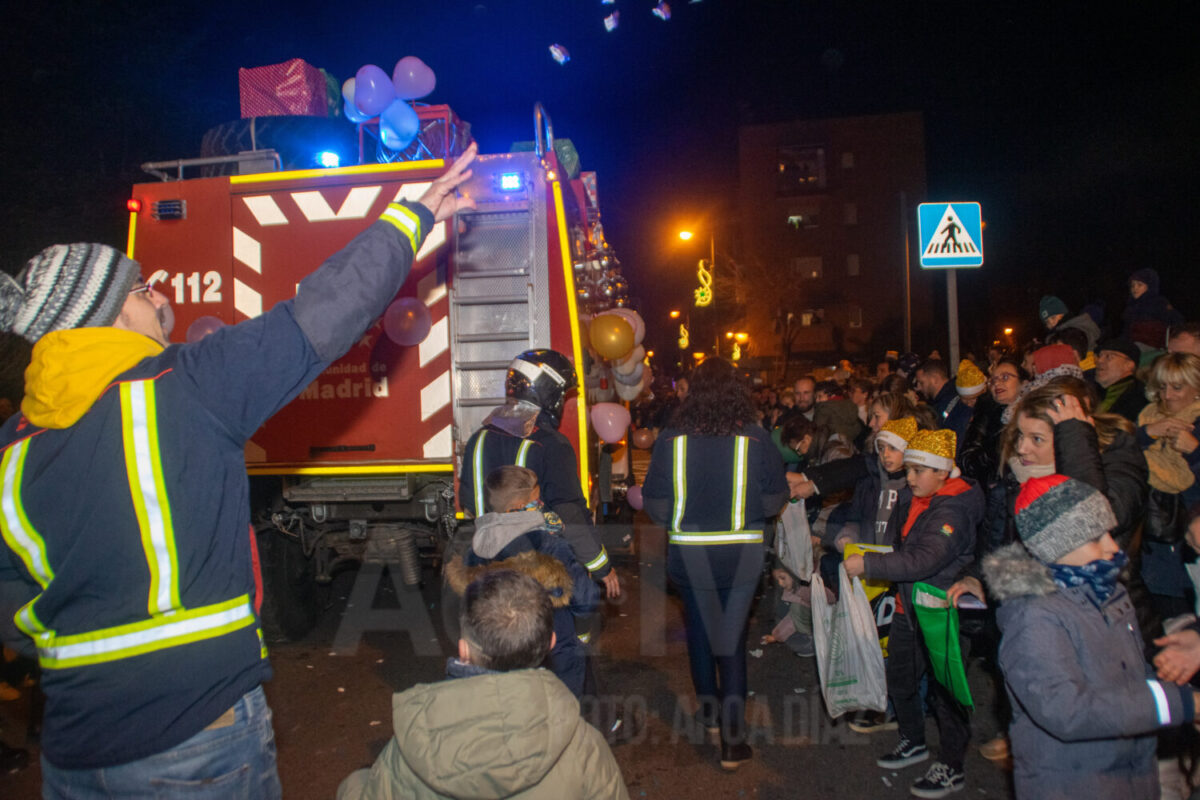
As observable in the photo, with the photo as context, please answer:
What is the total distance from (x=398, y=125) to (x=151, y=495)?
174 inches

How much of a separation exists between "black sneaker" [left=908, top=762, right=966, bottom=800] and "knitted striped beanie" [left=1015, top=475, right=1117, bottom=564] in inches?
74.7

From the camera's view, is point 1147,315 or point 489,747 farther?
point 1147,315

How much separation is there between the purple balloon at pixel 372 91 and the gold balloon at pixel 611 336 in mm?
2287

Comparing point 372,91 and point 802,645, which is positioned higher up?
point 372,91

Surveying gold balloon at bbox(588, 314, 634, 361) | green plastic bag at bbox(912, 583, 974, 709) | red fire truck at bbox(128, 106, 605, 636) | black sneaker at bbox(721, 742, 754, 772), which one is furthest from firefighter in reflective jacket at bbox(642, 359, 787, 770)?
gold balloon at bbox(588, 314, 634, 361)

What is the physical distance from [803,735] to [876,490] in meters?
1.51

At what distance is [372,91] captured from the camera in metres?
5.22

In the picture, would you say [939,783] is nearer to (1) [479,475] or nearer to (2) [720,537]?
(2) [720,537]

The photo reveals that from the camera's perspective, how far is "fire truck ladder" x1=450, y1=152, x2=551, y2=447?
4.75 metres

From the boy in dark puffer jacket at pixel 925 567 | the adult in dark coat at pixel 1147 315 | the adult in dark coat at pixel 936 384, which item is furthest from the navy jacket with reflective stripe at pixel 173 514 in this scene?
the adult in dark coat at pixel 1147 315

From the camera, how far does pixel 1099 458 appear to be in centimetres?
302

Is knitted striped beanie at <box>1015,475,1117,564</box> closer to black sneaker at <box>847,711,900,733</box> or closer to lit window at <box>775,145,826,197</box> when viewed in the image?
black sneaker at <box>847,711,900,733</box>

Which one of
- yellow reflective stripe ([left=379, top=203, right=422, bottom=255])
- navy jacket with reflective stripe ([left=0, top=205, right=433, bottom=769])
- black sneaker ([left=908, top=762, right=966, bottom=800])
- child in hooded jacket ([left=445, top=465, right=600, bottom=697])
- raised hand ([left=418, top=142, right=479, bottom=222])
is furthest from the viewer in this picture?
black sneaker ([left=908, top=762, right=966, bottom=800])

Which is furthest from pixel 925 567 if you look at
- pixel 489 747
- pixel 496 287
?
pixel 496 287
